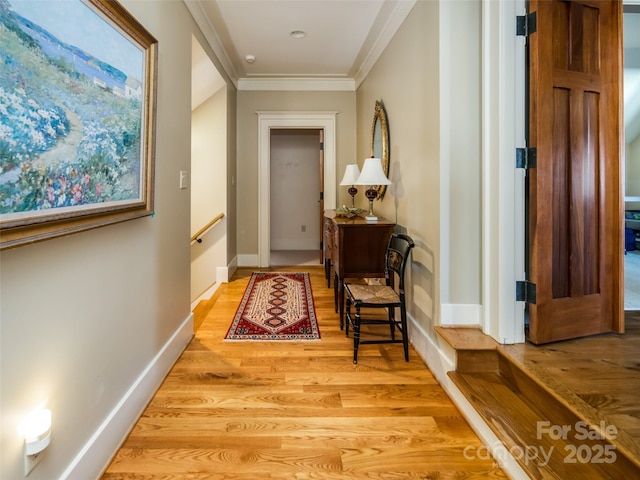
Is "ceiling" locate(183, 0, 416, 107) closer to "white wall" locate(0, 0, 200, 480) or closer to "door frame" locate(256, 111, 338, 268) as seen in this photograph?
"door frame" locate(256, 111, 338, 268)

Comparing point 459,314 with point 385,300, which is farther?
point 385,300

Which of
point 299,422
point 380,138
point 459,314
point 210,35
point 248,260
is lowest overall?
point 299,422

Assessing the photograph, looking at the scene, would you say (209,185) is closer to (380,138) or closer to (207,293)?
(207,293)

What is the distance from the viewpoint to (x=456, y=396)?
5.90ft

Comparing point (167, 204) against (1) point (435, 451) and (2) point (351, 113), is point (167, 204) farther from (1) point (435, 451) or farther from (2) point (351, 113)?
(2) point (351, 113)

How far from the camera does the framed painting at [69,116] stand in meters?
0.89

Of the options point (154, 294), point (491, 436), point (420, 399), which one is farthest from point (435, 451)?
point (154, 294)

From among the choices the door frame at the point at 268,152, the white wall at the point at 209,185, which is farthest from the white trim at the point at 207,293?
the door frame at the point at 268,152

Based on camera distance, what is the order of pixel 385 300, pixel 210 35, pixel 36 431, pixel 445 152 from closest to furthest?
pixel 36 431 < pixel 445 152 < pixel 385 300 < pixel 210 35

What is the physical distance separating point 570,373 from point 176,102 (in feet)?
8.54

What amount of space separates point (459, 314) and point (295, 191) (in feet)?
16.9

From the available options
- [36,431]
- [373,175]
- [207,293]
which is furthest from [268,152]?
[36,431]

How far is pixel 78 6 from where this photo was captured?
114cm

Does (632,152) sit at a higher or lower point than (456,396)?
higher
